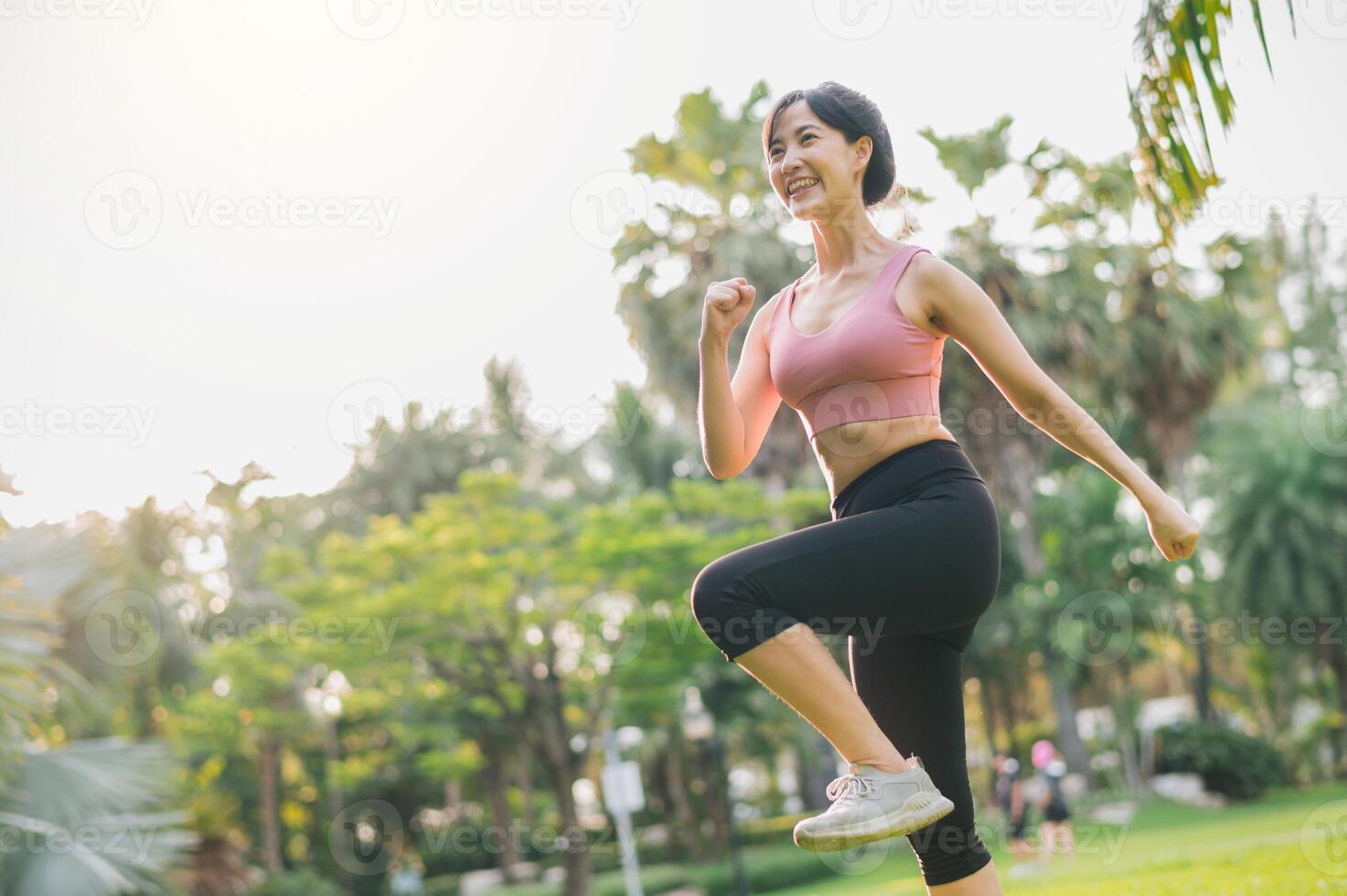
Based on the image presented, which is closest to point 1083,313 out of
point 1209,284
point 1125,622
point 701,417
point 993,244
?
point 993,244

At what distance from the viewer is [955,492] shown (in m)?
2.29

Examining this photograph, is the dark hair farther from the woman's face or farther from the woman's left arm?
the woman's left arm

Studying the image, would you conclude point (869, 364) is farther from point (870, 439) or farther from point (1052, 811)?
point (1052, 811)

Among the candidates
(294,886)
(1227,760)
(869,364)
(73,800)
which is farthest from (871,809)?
(294,886)

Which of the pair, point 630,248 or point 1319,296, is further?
point 1319,296

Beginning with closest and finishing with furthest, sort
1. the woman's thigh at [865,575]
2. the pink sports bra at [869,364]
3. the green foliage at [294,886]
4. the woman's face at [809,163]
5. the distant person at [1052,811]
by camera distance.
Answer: the woman's thigh at [865,575]
the pink sports bra at [869,364]
the woman's face at [809,163]
the distant person at [1052,811]
the green foliage at [294,886]

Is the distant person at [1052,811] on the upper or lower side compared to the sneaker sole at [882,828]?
lower

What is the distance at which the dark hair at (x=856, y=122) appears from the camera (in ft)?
8.24

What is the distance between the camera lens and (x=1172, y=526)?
2266 millimetres

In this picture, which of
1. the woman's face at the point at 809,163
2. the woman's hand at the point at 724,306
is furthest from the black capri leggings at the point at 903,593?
the woman's face at the point at 809,163

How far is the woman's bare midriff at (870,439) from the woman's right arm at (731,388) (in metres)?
0.16

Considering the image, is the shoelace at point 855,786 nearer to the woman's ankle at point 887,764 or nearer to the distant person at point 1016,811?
the woman's ankle at point 887,764

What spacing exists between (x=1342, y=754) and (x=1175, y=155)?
101 ft

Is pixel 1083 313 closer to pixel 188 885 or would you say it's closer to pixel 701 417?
pixel 188 885
